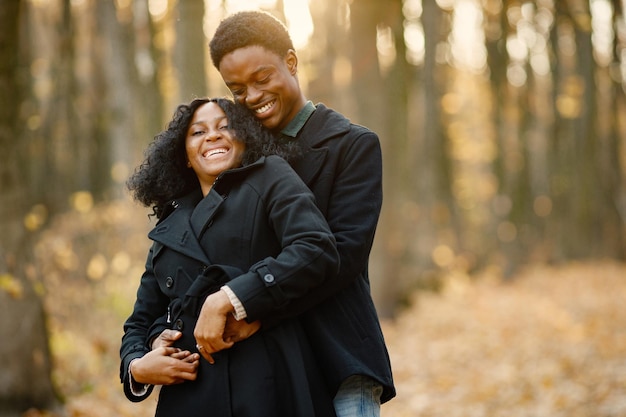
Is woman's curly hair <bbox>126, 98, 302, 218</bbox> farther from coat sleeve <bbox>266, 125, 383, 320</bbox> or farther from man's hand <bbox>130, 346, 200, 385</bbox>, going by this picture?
man's hand <bbox>130, 346, 200, 385</bbox>

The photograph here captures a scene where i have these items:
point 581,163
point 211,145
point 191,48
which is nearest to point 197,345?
point 211,145

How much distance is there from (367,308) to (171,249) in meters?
0.83

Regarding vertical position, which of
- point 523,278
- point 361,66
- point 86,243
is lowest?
point 523,278

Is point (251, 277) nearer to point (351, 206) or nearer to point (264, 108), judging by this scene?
point (351, 206)

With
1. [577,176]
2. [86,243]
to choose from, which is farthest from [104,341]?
[577,176]

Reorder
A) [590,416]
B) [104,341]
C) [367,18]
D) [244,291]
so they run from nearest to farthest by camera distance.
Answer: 1. [244,291]
2. [590,416]
3. [104,341]
4. [367,18]

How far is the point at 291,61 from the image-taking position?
11.0 feet

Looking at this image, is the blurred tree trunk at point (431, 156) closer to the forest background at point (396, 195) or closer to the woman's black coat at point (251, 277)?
the forest background at point (396, 195)

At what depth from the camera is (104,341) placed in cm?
1019

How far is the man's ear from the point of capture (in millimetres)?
3311

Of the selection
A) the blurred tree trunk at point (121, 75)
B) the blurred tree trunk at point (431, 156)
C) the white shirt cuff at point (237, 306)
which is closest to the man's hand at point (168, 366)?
the white shirt cuff at point (237, 306)

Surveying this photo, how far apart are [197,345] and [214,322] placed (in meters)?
0.21

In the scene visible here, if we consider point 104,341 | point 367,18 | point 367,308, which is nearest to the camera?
point 367,308

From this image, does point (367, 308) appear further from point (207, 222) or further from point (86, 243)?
point (86, 243)
